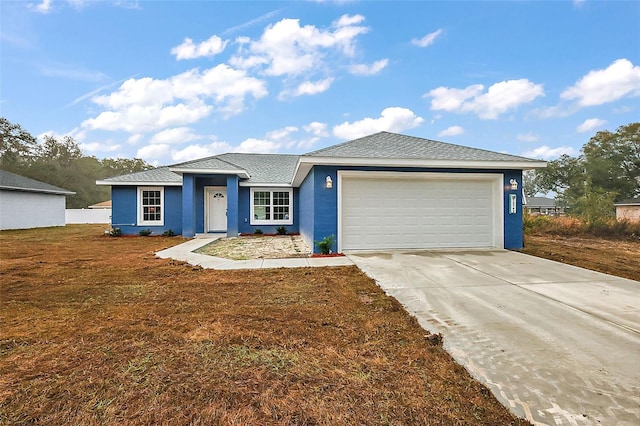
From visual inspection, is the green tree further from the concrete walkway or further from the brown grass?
the brown grass

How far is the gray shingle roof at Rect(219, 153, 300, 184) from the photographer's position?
14.7 metres

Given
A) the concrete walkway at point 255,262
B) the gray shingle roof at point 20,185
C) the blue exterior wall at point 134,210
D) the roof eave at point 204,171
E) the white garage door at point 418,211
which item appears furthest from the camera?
the gray shingle roof at point 20,185

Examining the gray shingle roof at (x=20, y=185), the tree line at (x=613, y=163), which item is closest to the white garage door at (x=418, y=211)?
the gray shingle roof at (x=20, y=185)

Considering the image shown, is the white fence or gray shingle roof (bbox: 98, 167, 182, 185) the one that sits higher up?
gray shingle roof (bbox: 98, 167, 182, 185)

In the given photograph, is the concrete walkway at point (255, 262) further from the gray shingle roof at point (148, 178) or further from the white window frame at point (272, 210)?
the gray shingle roof at point (148, 178)

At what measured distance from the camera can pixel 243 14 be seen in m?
11.0

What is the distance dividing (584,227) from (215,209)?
56.6ft

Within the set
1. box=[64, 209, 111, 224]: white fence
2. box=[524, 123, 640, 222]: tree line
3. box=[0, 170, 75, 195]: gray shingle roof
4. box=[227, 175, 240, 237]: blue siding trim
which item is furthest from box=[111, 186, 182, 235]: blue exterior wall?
box=[524, 123, 640, 222]: tree line

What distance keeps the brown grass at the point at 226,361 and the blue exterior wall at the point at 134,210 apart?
9.64 m

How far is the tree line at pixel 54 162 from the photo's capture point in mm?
26337

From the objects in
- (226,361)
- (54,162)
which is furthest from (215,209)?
(54,162)

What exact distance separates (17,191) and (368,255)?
2157 centimetres

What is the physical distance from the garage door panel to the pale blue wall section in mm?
396

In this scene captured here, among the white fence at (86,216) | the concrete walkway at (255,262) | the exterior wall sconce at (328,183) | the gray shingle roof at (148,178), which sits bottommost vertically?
the concrete walkway at (255,262)
